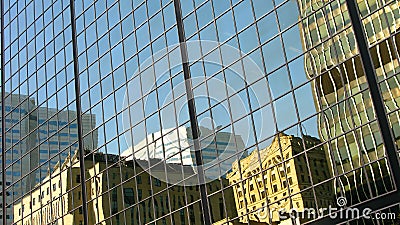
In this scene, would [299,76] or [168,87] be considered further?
[168,87]

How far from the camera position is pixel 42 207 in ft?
75.6

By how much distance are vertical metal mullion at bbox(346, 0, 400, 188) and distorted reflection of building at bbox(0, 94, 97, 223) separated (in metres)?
10.3

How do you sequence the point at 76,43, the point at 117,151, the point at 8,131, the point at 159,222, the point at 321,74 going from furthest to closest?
the point at 8,131 → the point at 76,43 → the point at 117,151 → the point at 159,222 → the point at 321,74

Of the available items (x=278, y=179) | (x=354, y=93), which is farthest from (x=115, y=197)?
(x=354, y=93)

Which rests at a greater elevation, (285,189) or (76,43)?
(76,43)

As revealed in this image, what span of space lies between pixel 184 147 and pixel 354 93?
529cm

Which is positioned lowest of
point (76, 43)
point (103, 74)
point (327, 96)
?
point (327, 96)

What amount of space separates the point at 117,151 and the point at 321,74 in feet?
25.1

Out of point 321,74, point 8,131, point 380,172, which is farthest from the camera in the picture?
point 8,131

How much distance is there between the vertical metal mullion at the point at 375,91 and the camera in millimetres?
12469

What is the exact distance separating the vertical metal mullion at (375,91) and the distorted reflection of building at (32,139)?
10341 millimetres

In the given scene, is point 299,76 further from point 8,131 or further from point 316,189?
point 8,131

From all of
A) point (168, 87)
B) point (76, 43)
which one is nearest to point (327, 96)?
point (168, 87)

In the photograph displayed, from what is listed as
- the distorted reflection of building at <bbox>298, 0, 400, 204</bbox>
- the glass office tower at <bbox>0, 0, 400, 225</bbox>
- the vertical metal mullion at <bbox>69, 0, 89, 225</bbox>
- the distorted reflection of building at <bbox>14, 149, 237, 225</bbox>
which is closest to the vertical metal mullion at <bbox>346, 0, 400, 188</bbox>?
the glass office tower at <bbox>0, 0, 400, 225</bbox>
